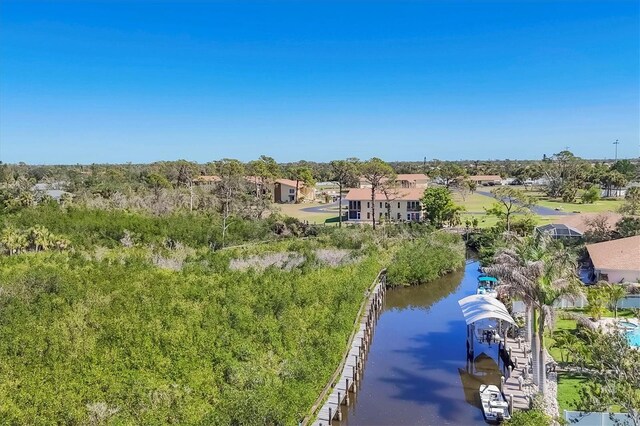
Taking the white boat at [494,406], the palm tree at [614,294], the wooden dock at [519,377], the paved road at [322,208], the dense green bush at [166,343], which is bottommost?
the white boat at [494,406]

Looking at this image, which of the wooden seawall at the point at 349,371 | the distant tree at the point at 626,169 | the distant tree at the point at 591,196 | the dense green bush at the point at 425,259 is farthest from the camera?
the distant tree at the point at 626,169

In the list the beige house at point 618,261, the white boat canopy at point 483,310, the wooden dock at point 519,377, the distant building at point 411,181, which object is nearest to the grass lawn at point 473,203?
the distant building at point 411,181

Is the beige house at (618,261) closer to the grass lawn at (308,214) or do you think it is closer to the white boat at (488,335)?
the white boat at (488,335)

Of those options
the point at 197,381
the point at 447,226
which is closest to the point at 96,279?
the point at 197,381

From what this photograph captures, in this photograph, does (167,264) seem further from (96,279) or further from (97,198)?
(97,198)

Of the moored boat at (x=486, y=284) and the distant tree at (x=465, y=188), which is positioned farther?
the distant tree at (x=465, y=188)

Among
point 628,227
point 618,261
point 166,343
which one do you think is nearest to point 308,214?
point 628,227
